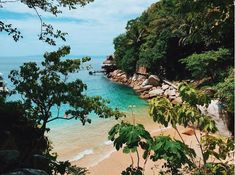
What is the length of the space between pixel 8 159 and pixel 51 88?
272 cm

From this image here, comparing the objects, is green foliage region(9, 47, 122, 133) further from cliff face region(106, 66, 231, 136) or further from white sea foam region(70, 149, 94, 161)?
cliff face region(106, 66, 231, 136)

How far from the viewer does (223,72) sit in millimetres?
24859

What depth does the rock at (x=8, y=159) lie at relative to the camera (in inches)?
425

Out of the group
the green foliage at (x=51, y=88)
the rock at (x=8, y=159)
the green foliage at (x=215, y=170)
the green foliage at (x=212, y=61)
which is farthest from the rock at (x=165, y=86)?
the green foliage at (x=215, y=170)

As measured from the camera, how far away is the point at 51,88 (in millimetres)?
12117

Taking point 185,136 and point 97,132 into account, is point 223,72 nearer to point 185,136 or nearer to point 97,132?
point 185,136

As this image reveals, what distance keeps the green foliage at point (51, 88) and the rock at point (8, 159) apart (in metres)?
1.82

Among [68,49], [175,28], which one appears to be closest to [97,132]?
[68,49]

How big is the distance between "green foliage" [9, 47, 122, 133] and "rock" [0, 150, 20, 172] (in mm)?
1823

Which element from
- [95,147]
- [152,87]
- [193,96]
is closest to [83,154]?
[95,147]

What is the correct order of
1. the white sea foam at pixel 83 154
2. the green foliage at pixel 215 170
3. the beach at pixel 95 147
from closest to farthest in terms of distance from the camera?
the green foliage at pixel 215 170 → the beach at pixel 95 147 → the white sea foam at pixel 83 154

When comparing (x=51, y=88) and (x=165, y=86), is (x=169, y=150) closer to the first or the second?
(x=51, y=88)

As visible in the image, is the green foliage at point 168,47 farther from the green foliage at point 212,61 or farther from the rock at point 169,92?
the rock at point 169,92

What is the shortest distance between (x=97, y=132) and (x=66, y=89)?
1037cm
